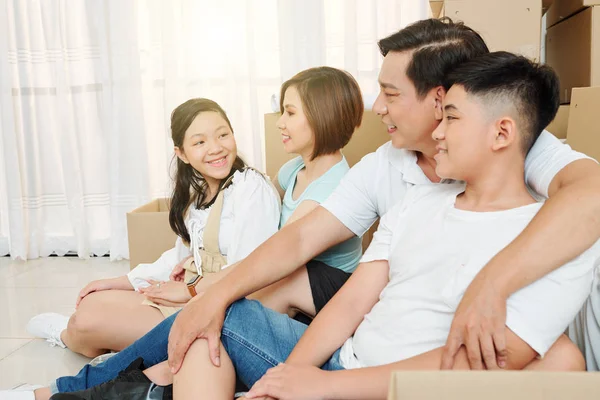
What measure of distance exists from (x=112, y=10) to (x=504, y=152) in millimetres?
2224

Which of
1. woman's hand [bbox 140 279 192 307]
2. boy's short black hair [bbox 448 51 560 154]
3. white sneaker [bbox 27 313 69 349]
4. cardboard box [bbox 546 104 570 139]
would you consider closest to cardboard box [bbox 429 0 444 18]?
cardboard box [bbox 546 104 570 139]

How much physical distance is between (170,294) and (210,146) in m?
0.42

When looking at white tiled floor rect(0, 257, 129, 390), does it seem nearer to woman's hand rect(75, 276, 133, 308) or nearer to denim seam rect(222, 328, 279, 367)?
woman's hand rect(75, 276, 133, 308)

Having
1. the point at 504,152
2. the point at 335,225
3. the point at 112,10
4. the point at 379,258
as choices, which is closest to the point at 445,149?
the point at 504,152

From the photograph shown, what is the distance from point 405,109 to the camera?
4.32 feet

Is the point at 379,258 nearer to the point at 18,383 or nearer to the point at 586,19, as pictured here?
the point at 18,383

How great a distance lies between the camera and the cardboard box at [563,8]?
6.08 ft

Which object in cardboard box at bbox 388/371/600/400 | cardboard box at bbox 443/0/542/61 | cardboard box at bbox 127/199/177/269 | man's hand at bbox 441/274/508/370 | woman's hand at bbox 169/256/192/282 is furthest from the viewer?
cardboard box at bbox 127/199/177/269

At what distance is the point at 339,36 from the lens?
9.04 ft

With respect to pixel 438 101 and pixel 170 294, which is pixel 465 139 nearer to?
pixel 438 101

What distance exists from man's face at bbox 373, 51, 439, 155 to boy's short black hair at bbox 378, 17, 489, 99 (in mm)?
14

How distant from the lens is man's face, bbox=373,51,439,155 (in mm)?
1308

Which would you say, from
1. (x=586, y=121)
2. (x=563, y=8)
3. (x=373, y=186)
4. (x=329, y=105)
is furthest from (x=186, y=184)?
(x=563, y=8)

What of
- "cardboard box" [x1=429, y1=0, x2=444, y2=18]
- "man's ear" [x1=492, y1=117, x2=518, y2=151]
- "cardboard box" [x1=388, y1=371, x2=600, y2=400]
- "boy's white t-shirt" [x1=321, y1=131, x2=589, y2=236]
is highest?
"cardboard box" [x1=429, y1=0, x2=444, y2=18]
